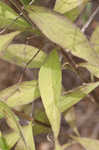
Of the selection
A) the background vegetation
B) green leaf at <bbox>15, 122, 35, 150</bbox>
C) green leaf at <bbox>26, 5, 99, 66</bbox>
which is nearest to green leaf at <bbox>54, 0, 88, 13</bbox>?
the background vegetation

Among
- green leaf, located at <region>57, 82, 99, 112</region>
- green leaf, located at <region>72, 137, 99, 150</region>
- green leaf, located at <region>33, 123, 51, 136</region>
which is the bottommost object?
green leaf, located at <region>72, 137, 99, 150</region>

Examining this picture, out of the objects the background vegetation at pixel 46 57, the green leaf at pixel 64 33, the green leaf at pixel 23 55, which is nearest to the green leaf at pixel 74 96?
the background vegetation at pixel 46 57

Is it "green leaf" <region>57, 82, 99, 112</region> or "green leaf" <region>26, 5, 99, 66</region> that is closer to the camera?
"green leaf" <region>26, 5, 99, 66</region>

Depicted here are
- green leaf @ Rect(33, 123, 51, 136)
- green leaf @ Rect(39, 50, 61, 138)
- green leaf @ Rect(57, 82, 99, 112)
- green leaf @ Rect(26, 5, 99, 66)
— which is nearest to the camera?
green leaf @ Rect(26, 5, 99, 66)

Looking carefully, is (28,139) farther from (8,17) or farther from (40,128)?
(8,17)

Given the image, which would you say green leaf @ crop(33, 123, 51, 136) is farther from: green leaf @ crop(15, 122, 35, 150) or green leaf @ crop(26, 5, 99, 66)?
green leaf @ crop(26, 5, 99, 66)

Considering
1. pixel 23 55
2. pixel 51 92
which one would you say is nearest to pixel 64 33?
pixel 51 92

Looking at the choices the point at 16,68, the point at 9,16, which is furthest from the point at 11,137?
the point at 16,68
